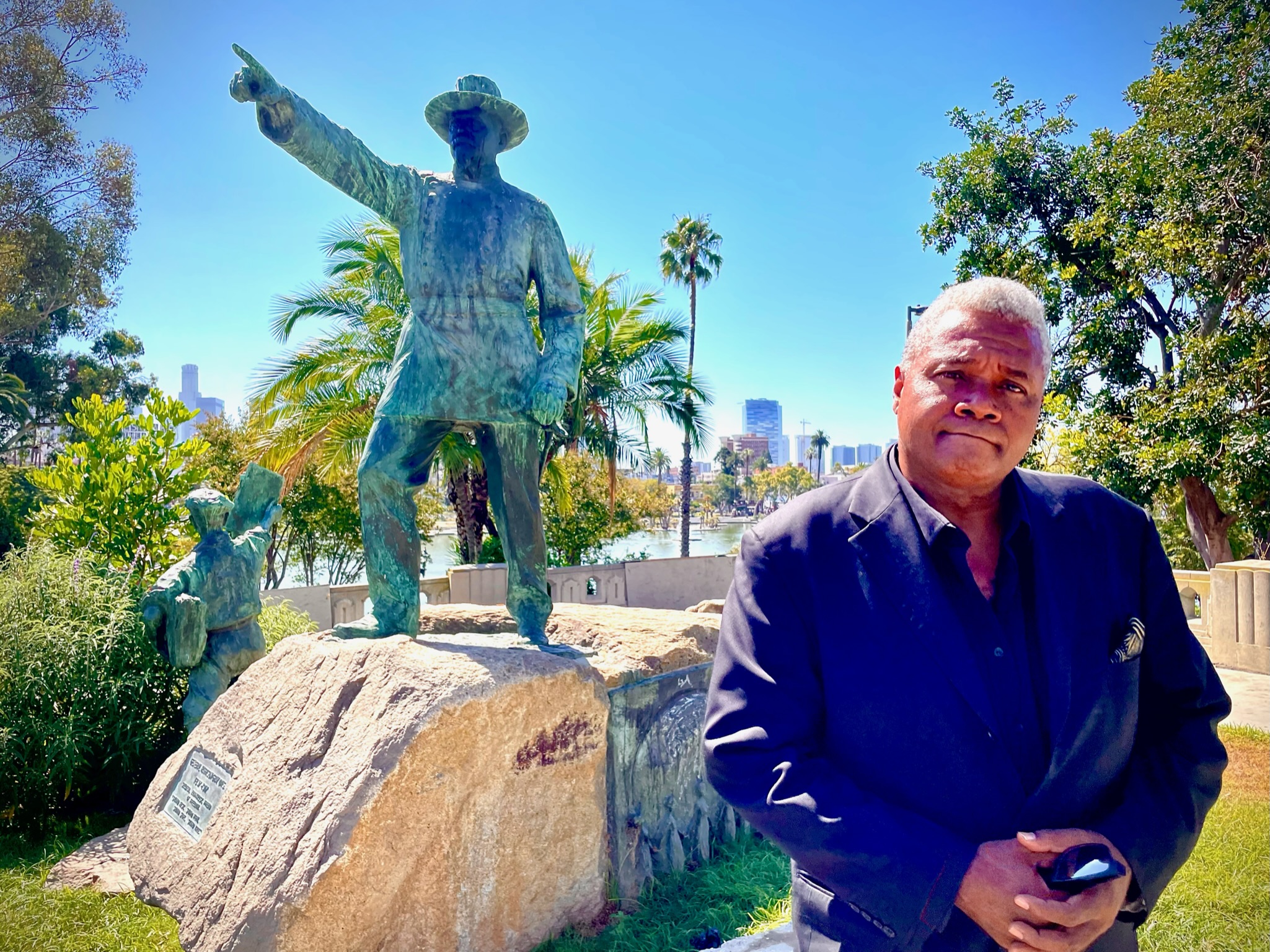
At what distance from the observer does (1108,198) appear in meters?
10.4

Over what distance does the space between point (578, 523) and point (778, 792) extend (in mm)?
14077

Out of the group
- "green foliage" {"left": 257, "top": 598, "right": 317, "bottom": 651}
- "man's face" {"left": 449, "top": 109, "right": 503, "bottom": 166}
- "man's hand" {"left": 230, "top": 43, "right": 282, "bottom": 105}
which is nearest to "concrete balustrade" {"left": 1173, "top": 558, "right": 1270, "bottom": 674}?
"man's face" {"left": 449, "top": 109, "right": 503, "bottom": 166}

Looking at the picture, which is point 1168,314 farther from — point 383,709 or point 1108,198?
point 383,709

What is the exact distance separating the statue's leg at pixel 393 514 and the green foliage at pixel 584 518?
35.0 ft

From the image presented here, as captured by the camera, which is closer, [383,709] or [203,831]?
[383,709]

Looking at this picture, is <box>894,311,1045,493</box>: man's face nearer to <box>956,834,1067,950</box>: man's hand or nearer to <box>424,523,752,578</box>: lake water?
<box>424,523,752,578</box>: lake water

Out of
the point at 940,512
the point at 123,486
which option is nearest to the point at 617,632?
the point at 940,512

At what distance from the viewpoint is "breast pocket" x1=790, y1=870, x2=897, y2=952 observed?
123 centimetres

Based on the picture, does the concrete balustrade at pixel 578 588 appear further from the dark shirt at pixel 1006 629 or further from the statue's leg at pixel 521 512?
the dark shirt at pixel 1006 629

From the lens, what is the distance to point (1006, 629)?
1349 mm

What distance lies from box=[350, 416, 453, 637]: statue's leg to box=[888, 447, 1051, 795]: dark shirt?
94.5 inches

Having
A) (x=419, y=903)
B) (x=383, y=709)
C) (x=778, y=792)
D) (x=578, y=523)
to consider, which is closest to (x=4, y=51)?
(x=383, y=709)

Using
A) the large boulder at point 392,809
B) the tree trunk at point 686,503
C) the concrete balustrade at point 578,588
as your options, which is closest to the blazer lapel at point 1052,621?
the large boulder at point 392,809

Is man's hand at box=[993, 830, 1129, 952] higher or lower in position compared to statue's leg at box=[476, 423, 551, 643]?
lower
